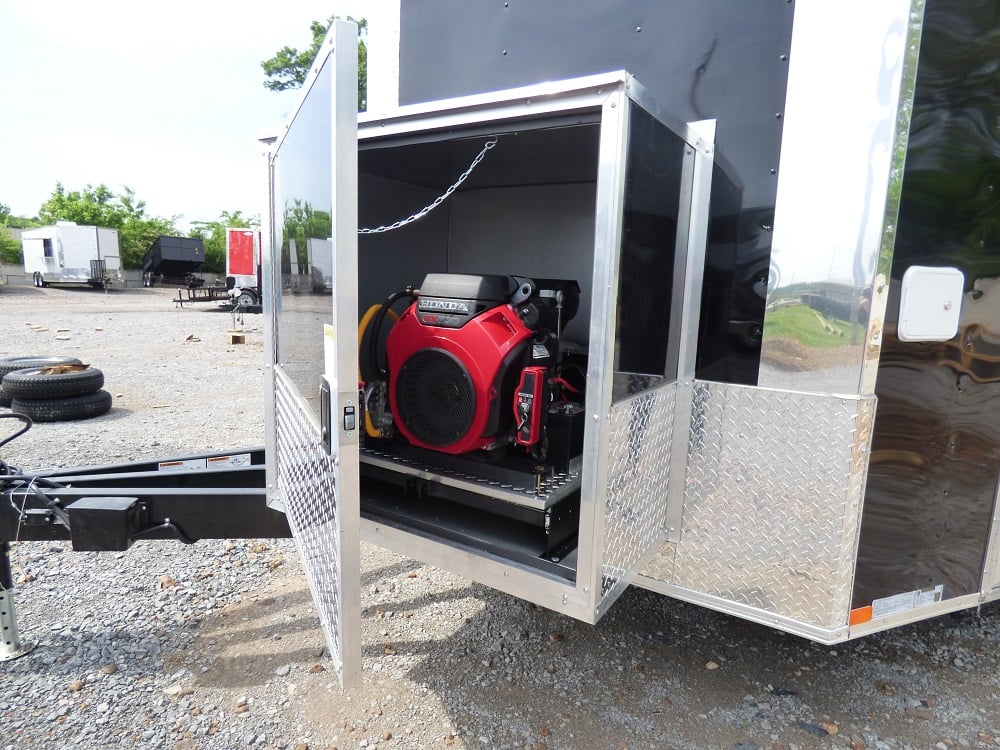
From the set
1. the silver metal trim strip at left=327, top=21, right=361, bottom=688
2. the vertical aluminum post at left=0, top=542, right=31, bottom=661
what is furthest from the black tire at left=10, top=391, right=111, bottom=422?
the silver metal trim strip at left=327, top=21, right=361, bottom=688

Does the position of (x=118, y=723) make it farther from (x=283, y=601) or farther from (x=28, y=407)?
(x=28, y=407)

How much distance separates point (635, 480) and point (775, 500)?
45cm

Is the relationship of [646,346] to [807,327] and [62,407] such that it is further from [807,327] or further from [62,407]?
[62,407]

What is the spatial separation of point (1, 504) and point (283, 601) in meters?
1.15

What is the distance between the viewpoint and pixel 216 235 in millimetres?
41438

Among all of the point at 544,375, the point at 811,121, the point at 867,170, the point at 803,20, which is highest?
the point at 803,20

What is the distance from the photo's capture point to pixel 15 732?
2.04 m

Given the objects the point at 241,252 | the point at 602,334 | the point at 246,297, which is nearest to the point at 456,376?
the point at 602,334

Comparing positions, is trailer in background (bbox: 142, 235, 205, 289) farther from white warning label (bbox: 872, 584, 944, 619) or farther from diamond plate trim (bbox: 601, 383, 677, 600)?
white warning label (bbox: 872, 584, 944, 619)

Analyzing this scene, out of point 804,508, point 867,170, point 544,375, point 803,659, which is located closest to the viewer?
point 867,170

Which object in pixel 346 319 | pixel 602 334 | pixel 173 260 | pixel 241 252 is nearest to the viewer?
pixel 346 319

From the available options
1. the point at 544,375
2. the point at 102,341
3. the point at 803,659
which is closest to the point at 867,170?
the point at 544,375

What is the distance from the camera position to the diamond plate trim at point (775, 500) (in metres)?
1.94

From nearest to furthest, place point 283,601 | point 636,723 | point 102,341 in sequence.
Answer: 1. point 636,723
2. point 283,601
3. point 102,341
